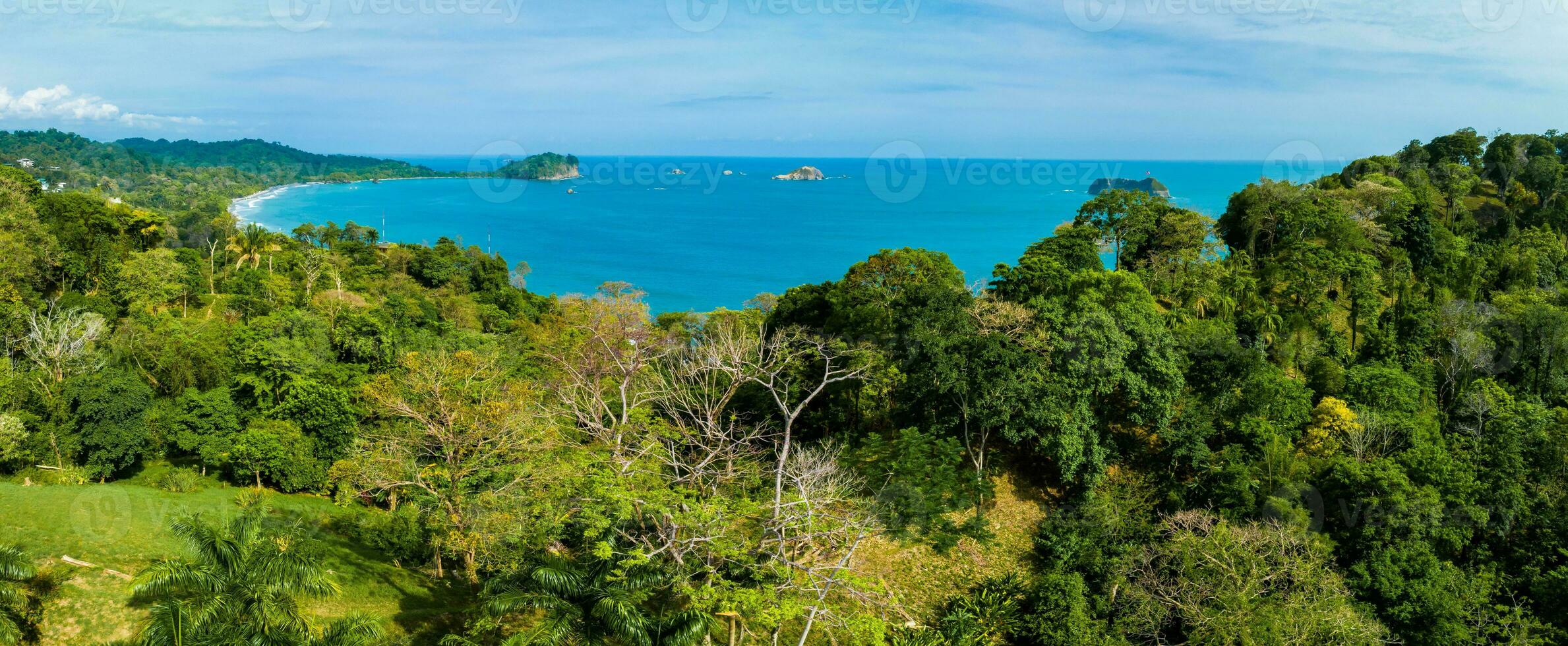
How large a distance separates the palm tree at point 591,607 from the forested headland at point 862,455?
6 cm

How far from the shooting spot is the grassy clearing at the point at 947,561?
1755cm

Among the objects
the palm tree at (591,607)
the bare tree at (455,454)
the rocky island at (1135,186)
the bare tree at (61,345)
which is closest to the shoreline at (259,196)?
the bare tree at (61,345)

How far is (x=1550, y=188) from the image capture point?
3744 cm

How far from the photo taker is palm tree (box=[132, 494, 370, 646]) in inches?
384

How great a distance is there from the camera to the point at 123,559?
14094mm

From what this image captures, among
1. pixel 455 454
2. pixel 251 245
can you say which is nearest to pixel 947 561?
pixel 455 454

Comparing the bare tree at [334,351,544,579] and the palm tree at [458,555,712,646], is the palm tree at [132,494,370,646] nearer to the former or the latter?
the palm tree at [458,555,712,646]

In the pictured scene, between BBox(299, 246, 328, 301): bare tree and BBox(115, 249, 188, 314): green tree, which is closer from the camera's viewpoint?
BBox(115, 249, 188, 314): green tree

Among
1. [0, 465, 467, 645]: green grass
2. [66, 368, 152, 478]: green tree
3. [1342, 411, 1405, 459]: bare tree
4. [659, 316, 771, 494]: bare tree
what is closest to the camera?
[0, 465, 467, 645]: green grass

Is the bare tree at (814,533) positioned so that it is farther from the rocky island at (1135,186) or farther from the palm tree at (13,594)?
the rocky island at (1135,186)

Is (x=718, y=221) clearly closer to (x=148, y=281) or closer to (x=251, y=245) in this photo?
(x=251, y=245)

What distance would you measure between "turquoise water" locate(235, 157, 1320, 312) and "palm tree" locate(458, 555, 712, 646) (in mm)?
46354

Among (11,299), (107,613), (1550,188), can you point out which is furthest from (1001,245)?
(107,613)

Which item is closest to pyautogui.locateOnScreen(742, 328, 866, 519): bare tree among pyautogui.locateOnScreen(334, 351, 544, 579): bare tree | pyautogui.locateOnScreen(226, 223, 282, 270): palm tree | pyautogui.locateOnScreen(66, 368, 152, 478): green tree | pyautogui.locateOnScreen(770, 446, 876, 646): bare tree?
pyautogui.locateOnScreen(770, 446, 876, 646): bare tree
